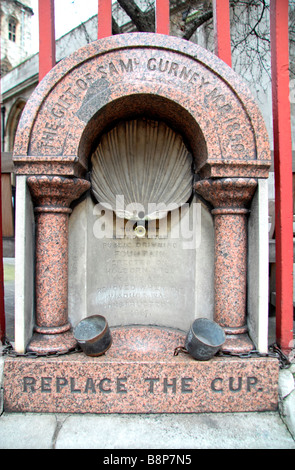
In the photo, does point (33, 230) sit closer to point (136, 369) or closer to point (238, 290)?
point (136, 369)

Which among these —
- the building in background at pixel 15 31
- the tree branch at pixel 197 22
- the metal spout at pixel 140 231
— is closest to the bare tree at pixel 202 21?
the tree branch at pixel 197 22

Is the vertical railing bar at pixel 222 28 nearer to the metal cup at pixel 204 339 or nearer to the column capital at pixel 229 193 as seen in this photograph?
the column capital at pixel 229 193

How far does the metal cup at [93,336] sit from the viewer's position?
242 centimetres

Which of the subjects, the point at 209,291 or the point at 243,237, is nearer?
the point at 243,237

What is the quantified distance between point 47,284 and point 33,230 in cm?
46

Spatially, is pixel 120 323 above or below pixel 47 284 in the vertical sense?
below

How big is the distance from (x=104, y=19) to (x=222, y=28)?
1.06 m

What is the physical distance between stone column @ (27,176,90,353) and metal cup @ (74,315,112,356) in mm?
171

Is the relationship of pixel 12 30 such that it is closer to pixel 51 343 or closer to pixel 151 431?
pixel 51 343

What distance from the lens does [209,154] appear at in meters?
2.53

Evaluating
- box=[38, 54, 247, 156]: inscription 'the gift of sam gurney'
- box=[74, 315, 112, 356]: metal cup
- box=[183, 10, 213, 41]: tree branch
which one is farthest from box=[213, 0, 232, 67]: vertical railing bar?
box=[183, 10, 213, 41]: tree branch
